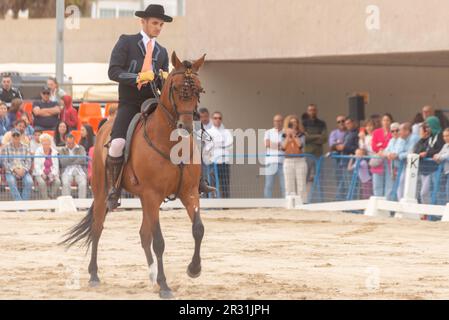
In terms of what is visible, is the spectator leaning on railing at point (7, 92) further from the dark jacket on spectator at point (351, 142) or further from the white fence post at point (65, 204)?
the dark jacket on spectator at point (351, 142)

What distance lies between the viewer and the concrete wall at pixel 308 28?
2239 centimetres

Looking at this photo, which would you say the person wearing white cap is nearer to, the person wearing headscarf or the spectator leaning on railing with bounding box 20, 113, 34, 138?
the person wearing headscarf

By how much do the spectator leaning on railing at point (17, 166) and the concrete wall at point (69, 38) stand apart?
7008 mm

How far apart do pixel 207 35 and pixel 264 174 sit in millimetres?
5094

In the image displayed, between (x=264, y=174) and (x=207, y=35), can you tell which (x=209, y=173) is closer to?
(x=264, y=174)

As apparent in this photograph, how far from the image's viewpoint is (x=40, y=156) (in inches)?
813

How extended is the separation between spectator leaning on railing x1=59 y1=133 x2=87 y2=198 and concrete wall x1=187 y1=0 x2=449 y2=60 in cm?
570

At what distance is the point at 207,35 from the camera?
1034 inches

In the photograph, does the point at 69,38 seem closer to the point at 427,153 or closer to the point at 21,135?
the point at 21,135

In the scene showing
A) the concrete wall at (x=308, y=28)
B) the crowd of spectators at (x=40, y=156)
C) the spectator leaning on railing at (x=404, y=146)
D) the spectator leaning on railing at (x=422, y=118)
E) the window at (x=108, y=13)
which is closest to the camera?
the spectator leaning on railing at (x=404, y=146)

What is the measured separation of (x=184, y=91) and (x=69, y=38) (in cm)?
1974

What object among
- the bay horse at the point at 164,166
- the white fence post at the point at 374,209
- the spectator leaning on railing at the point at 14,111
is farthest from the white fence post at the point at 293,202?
the bay horse at the point at 164,166

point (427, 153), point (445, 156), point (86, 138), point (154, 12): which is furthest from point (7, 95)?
point (154, 12)
